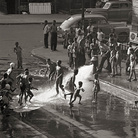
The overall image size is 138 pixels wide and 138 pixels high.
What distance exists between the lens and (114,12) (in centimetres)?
4481

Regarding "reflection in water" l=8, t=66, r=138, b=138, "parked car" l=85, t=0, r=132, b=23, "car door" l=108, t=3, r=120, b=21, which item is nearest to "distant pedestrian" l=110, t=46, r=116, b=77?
"reflection in water" l=8, t=66, r=138, b=138

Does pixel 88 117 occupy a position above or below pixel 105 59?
below

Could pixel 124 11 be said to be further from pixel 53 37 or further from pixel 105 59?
pixel 105 59

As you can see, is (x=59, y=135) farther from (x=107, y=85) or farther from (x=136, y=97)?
(x=107, y=85)

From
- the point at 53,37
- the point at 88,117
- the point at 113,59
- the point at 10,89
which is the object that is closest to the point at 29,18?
the point at 53,37

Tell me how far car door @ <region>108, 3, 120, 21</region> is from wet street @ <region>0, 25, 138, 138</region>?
20.4 m

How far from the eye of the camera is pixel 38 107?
20500mm

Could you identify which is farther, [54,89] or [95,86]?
[54,89]

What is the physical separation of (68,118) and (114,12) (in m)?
26.7

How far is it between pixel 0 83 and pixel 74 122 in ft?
10.9

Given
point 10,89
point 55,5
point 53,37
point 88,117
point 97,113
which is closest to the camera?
point 88,117

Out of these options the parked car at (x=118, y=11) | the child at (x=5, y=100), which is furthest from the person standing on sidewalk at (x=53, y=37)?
the child at (x=5, y=100)

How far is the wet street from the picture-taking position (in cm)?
1728

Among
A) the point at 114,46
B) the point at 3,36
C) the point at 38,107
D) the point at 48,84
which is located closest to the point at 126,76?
the point at 114,46
